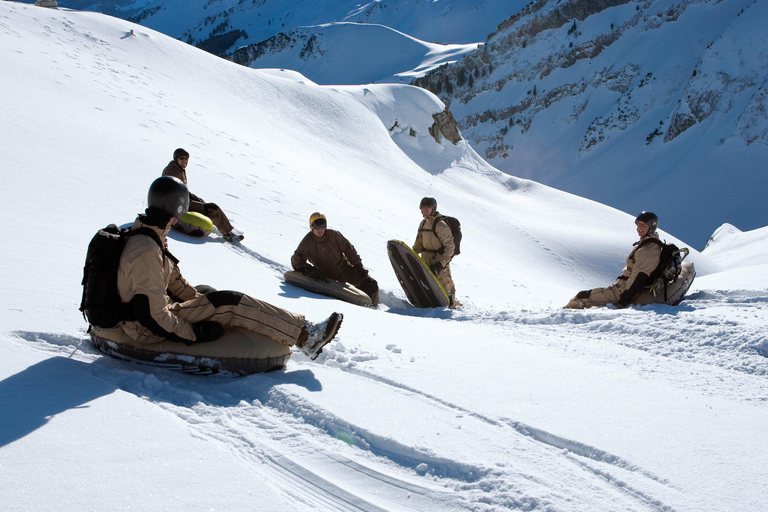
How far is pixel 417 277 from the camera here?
8.21m

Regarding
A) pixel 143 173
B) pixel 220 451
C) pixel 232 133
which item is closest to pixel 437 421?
pixel 220 451

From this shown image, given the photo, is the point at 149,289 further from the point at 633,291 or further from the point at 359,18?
the point at 359,18

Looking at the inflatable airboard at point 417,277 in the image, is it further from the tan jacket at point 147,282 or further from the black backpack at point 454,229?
the tan jacket at point 147,282

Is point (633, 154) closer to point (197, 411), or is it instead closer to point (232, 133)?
point (232, 133)

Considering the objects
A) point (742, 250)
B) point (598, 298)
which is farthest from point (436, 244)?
point (742, 250)

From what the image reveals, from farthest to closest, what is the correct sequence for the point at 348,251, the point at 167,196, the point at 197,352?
the point at 348,251 → the point at 197,352 → the point at 167,196

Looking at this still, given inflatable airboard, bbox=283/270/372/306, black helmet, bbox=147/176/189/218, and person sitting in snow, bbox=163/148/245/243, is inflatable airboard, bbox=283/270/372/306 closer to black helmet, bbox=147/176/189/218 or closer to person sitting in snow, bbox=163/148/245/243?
person sitting in snow, bbox=163/148/245/243

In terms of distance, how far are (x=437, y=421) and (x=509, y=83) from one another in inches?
2730

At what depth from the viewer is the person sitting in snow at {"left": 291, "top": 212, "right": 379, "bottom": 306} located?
8.01 m

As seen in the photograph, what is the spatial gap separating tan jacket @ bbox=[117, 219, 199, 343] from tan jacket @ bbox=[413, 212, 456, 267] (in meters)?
5.32

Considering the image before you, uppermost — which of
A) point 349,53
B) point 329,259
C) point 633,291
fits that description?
point 349,53

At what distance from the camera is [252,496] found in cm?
251

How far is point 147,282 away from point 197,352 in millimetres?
628

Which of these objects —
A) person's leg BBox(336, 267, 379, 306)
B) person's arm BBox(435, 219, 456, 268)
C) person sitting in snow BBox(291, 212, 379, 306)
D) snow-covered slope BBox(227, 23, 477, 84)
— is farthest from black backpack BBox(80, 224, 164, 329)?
snow-covered slope BBox(227, 23, 477, 84)
